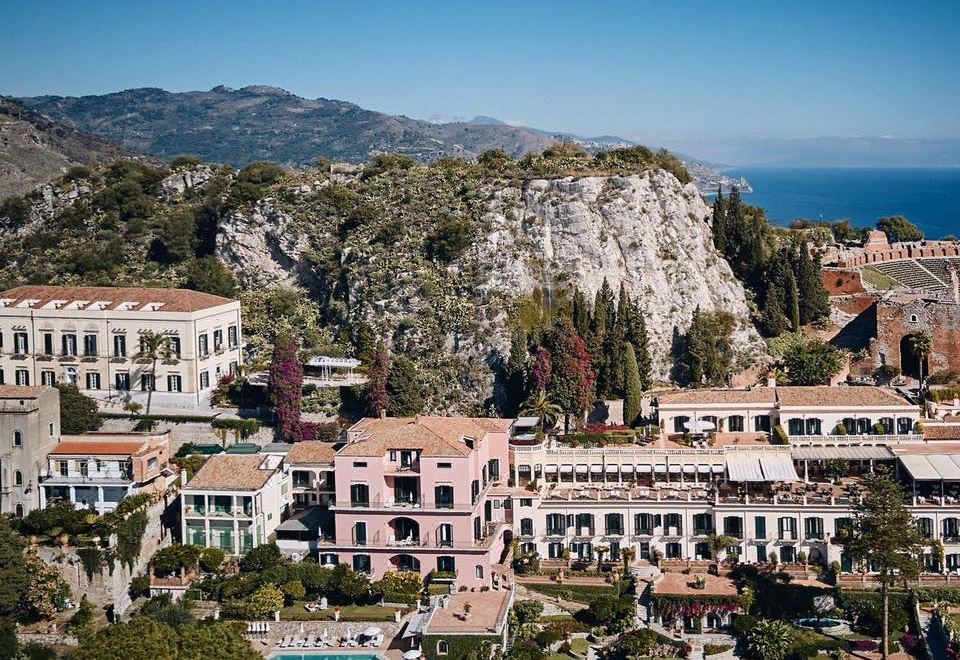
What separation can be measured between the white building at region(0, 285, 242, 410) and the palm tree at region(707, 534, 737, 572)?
30014 millimetres

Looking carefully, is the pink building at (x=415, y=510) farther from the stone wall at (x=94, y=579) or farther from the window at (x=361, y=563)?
the stone wall at (x=94, y=579)

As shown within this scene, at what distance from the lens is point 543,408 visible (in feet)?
209

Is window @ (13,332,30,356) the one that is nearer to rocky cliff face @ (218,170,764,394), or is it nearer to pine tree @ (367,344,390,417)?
rocky cliff face @ (218,170,764,394)

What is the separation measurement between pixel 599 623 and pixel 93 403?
30.8m

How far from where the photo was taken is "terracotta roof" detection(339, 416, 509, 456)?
5375 centimetres

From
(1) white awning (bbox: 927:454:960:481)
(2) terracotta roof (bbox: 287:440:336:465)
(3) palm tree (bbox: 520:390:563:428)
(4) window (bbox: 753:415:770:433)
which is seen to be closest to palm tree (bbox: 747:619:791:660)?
(1) white awning (bbox: 927:454:960:481)

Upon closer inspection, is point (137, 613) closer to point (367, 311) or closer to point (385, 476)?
point (385, 476)

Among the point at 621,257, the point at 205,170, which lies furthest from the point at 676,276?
the point at 205,170

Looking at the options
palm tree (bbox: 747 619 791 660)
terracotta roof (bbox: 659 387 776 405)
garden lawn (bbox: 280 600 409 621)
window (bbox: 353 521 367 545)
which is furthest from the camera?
terracotta roof (bbox: 659 387 776 405)

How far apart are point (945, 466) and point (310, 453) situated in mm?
29423

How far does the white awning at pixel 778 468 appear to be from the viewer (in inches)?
2213

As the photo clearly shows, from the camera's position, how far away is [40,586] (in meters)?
51.3

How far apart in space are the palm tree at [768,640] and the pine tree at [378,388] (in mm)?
23694

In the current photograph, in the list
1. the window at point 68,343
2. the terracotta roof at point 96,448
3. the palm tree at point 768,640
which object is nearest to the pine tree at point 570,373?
the palm tree at point 768,640
